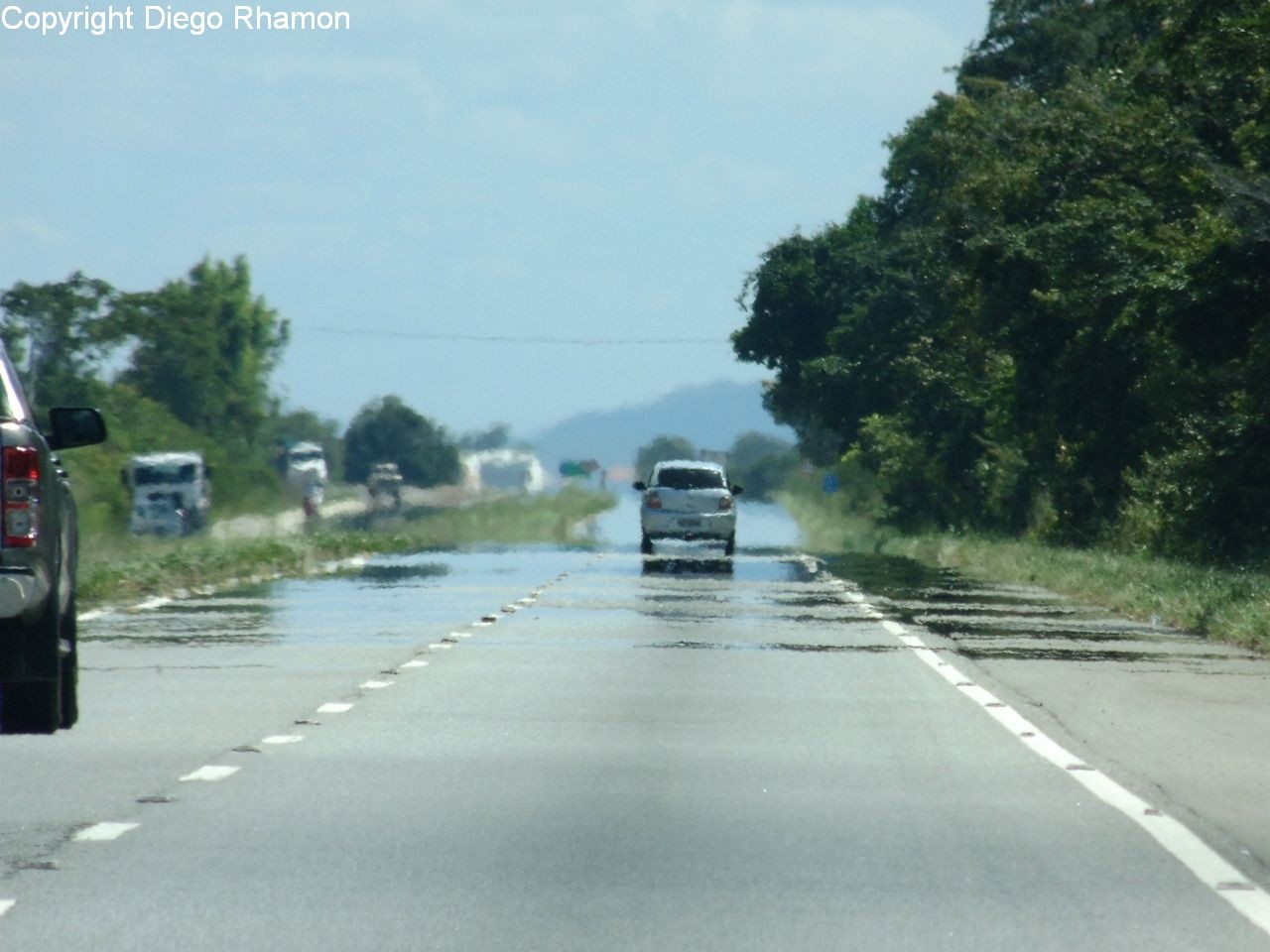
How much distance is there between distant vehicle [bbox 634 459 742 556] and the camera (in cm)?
5119

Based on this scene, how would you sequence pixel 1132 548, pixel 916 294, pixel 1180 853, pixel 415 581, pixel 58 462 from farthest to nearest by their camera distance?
1. pixel 916 294
2. pixel 1132 548
3. pixel 415 581
4. pixel 58 462
5. pixel 1180 853

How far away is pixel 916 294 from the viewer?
68938 millimetres

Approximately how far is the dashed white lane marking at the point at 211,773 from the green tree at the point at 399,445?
166394 millimetres

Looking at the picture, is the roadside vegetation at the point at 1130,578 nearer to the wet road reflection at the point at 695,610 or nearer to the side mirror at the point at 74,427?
the wet road reflection at the point at 695,610

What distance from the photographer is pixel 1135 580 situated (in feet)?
104

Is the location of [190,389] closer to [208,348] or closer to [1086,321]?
[208,348]

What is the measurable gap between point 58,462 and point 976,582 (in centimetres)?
2625

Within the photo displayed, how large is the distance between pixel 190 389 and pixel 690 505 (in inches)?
3316

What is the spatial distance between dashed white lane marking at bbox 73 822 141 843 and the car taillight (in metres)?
1.49

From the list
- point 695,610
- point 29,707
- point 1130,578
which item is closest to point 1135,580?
point 1130,578

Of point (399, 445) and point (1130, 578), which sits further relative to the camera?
point (399, 445)

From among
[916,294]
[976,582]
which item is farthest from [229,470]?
[976,582]

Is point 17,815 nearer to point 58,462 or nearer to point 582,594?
point 58,462

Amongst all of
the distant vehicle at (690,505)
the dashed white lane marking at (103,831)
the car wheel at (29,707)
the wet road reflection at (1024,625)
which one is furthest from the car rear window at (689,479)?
the dashed white lane marking at (103,831)
